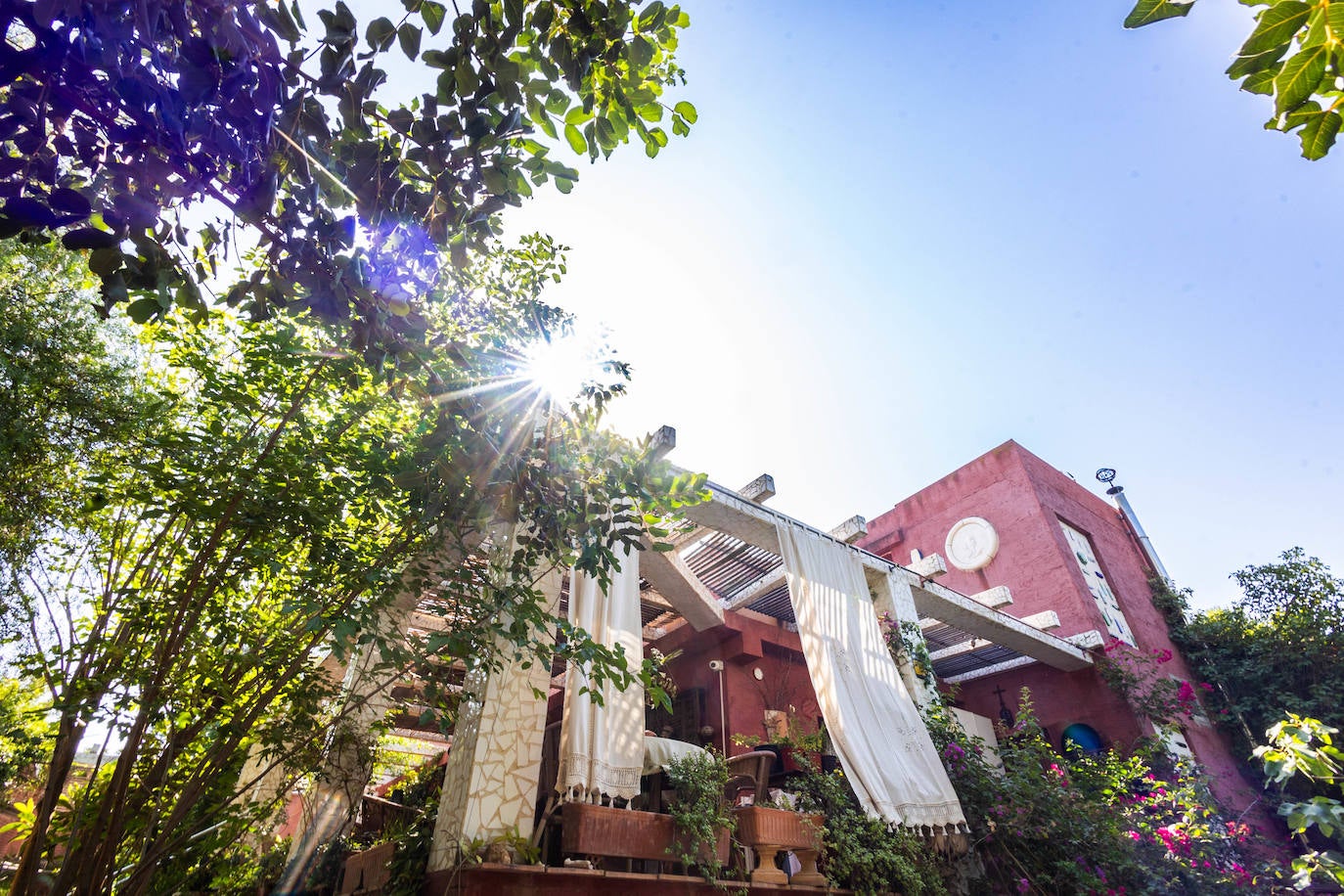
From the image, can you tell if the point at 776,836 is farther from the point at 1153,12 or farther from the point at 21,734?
the point at 21,734

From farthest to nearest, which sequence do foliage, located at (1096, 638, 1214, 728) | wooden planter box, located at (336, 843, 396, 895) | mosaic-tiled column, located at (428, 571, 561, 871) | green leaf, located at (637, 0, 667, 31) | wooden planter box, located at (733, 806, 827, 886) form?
1. foliage, located at (1096, 638, 1214, 728)
2. wooden planter box, located at (733, 806, 827, 886)
3. wooden planter box, located at (336, 843, 396, 895)
4. mosaic-tiled column, located at (428, 571, 561, 871)
5. green leaf, located at (637, 0, 667, 31)

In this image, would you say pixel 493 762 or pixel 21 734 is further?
pixel 21 734

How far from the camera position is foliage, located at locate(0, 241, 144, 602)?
4516 mm

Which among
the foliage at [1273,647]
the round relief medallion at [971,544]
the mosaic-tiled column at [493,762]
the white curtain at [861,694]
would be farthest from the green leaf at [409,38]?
the foliage at [1273,647]

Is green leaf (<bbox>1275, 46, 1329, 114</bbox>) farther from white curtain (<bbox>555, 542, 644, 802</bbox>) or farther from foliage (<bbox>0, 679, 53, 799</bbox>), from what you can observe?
foliage (<bbox>0, 679, 53, 799</bbox>)

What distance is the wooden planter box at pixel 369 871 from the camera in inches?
150

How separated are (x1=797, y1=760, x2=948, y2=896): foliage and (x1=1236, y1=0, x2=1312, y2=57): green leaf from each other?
4676mm

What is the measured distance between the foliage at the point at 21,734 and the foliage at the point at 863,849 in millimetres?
4849

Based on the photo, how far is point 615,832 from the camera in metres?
3.75

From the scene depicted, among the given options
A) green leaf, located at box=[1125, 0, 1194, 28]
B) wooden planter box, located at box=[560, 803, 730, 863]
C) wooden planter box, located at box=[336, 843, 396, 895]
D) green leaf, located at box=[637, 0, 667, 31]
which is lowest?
wooden planter box, located at box=[336, 843, 396, 895]

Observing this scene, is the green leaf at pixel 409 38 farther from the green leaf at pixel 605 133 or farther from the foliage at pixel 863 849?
the foliage at pixel 863 849

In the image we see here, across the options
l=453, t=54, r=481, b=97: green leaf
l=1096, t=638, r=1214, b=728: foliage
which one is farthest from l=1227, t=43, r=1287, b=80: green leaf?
l=1096, t=638, r=1214, b=728: foliage

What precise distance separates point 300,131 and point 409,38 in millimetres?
471

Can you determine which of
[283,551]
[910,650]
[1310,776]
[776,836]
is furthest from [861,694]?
[283,551]
